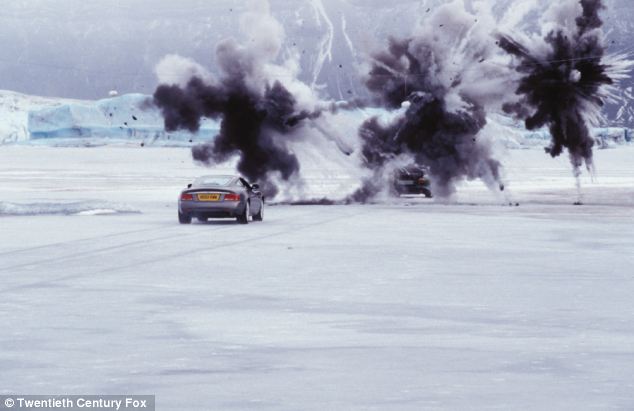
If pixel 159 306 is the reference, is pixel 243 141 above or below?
above

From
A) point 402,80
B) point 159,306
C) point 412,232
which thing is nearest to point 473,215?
point 412,232

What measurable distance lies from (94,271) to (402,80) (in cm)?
3824

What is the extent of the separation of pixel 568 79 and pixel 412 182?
7709mm

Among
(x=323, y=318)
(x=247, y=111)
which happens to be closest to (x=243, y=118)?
(x=247, y=111)

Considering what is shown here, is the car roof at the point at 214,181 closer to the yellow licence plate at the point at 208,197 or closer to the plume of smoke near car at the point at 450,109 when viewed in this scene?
the yellow licence plate at the point at 208,197

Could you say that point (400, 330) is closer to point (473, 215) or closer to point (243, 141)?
point (473, 215)

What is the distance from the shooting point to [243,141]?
2180 inches

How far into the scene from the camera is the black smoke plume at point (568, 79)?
1976 inches

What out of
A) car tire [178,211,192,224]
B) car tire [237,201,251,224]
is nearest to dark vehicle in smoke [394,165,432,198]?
car tire [237,201,251,224]

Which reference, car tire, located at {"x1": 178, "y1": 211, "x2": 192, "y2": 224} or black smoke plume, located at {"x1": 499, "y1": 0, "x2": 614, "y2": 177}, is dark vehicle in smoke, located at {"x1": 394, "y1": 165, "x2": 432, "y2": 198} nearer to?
black smoke plume, located at {"x1": 499, "y1": 0, "x2": 614, "y2": 177}

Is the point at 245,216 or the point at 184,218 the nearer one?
the point at 184,218

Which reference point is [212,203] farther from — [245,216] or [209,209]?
[245,216]

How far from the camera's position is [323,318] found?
1286 centimetres

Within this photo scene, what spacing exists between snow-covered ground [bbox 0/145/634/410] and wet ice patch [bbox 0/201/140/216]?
8.92m
